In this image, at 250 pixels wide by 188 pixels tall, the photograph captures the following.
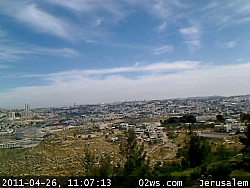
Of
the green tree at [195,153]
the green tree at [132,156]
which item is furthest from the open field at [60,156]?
the green tree at [195,153]

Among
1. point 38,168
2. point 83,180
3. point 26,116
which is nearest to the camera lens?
point 83,180

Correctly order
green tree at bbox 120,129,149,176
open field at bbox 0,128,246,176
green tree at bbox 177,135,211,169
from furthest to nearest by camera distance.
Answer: open field at bbox 0,128,246,176, green tree at bbox 177,135,211,169, green tree at bbox 120,129,149,176

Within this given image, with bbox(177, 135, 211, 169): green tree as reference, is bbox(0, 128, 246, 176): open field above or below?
below

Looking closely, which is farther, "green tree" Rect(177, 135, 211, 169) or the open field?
the open field

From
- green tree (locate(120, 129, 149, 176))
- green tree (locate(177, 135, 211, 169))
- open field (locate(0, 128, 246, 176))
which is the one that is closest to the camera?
green tree (locate(120, 129, 149, 176))

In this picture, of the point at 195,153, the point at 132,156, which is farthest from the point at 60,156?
the point at 195,153

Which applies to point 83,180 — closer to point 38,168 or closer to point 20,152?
point 38,168

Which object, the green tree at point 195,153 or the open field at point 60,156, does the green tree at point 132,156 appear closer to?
the green tree at point 195,153

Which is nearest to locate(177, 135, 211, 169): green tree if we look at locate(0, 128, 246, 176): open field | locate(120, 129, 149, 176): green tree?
locate(120, 129, 149, 176): green tree

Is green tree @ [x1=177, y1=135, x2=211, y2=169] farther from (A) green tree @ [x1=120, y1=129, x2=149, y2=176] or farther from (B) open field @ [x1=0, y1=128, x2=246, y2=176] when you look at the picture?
(B) open field @ [x1=0, y1=128, x2=246, y2=176]

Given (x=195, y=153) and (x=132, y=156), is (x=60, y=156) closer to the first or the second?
(x=132, y=156)

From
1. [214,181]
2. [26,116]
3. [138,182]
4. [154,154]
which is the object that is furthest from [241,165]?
[26,116]
